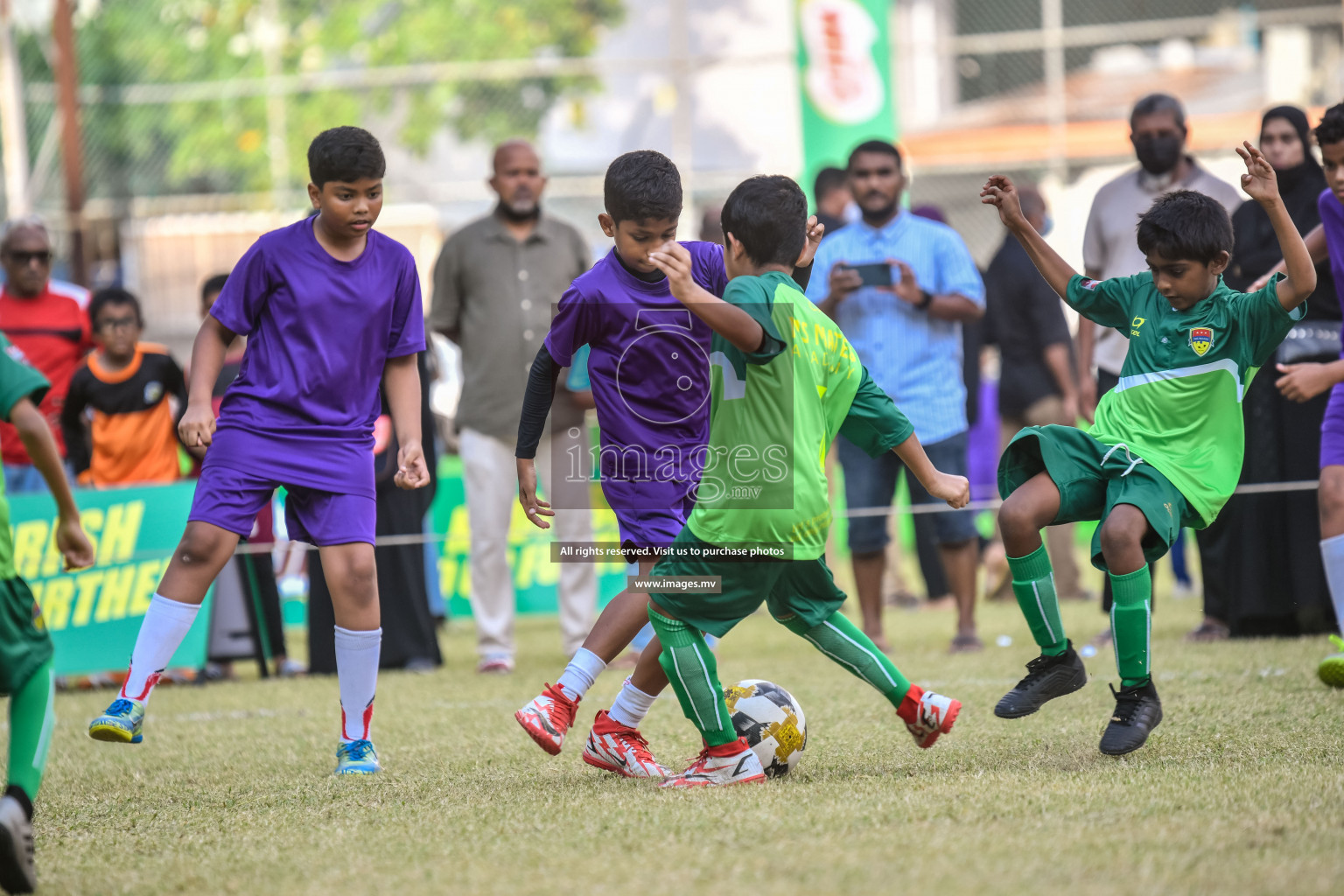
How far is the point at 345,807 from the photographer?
13.5ft

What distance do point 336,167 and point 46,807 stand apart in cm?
205

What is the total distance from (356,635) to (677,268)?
1.83 metres

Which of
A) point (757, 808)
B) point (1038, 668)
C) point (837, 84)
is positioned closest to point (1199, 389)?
point (1038, 668)

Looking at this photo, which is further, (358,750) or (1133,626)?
(358,750)

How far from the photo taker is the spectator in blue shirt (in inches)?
305

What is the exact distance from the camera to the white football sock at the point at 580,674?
4566 mm

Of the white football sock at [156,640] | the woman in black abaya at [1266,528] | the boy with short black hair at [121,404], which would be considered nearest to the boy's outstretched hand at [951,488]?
the white football sock at [156,640]

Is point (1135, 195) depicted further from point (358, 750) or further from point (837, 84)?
point (837, 84)

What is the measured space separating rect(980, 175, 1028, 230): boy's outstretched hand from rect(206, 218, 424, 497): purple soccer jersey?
1944 mm

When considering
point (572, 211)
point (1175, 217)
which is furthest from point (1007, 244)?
point (572, 211)

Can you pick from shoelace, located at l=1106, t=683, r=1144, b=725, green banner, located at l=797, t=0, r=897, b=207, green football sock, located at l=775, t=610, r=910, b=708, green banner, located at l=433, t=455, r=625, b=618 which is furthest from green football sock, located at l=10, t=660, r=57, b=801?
green banner, located at l=797, t=0, r=897, b=207

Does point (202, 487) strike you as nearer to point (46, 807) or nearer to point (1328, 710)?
point (46, 807)

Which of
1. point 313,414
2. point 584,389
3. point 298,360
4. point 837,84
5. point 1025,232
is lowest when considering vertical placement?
point 584,389

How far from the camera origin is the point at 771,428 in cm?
401
